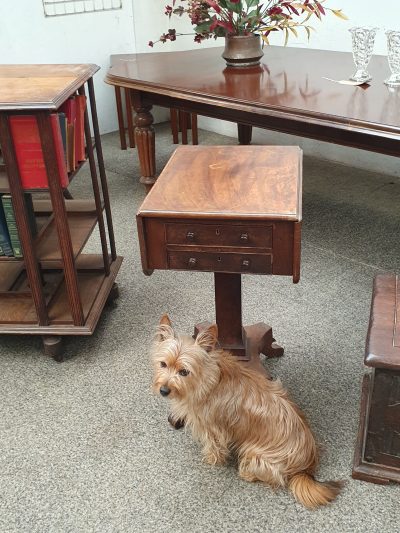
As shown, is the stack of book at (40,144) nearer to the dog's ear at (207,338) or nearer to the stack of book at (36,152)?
the stack of book at (36,152)

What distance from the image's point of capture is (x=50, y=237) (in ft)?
6.76

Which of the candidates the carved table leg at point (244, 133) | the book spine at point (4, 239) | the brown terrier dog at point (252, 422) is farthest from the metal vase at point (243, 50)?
the brown terrier dog at point (252, 422)

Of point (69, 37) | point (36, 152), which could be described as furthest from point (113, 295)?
point (69, 37)

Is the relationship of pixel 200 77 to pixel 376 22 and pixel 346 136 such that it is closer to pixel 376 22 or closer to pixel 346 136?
pixel 346 136

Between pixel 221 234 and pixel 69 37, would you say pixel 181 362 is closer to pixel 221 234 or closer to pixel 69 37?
pixel 221 234

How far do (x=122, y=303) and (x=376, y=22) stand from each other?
2348 millimetres

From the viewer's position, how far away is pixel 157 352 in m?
1.39

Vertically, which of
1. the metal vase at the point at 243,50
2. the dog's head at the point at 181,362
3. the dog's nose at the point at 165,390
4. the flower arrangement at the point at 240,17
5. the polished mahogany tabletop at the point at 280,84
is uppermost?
the flower arrangement at the point at 240,17

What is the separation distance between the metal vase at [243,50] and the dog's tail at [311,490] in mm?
2044

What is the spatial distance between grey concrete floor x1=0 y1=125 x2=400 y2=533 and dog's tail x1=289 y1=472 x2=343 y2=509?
1.1 inches

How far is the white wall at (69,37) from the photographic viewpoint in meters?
3.80

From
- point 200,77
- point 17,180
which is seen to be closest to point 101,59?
point 200,77

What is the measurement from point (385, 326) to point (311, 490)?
485 mm

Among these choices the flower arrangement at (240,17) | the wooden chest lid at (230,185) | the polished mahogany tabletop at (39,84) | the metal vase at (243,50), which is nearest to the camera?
the wooden chest lid at (230,185)
